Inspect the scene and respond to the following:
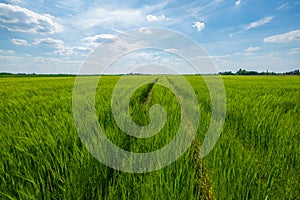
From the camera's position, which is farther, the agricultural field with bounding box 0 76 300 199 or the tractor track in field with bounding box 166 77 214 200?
the tractor track in field with bounding box 166 77 214 200

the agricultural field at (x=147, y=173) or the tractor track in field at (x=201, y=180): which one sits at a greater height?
the agricultural field at (x=147, y=173)

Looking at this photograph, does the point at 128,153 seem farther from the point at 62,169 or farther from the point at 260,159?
the point at 260,159

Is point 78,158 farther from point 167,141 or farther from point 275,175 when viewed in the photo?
point 275,175

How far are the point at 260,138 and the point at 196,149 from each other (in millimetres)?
595

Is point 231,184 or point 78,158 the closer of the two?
point 231,184

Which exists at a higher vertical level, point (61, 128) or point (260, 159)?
point (61, 128)

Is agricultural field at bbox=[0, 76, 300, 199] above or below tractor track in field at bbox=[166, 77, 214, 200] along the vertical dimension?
above

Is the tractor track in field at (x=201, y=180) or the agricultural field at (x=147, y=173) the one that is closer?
the agricultural field at (x=147, y=173)

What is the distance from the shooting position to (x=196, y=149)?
1.92m

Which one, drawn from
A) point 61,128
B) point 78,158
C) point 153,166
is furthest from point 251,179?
point 61,128

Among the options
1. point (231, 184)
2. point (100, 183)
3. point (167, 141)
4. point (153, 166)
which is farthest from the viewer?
point (167, 141)

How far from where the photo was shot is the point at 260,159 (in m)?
1.54

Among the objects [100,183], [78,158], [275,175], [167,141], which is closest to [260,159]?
[275,175]

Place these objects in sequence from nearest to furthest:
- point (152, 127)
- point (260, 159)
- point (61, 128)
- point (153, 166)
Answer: point (153, 166) → point (260, 159) → point (61, 128) → point (152, 127)
